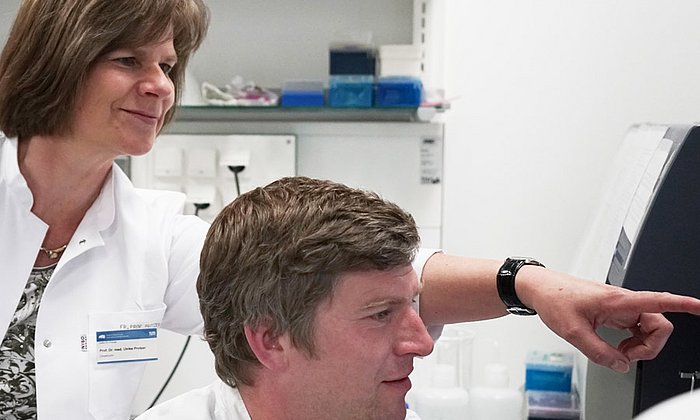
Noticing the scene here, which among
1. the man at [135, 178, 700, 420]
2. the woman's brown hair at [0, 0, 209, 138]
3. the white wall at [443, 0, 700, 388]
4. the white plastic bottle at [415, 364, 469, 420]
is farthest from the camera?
the white wall at [443, 0, 700, 388]

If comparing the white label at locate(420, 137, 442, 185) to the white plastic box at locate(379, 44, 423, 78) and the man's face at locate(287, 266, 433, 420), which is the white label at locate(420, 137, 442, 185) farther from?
the man's face at locate(287, 266, 433, 420)

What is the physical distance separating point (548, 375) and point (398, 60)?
0.81m

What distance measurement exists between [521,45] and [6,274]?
1357 millimetres

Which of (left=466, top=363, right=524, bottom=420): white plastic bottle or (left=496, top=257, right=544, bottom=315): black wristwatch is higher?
(left=496, top=257, right=544, bottom=315): black wristwatch

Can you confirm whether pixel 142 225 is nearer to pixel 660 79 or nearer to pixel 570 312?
pixel 570 312

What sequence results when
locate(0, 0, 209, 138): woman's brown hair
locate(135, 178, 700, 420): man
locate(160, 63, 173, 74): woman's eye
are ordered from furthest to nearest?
locate(160, 63, 173, 74): woman's eye < locate(0, 0, 209, 138): woman's brown hair < locate(135, 178, 700, 420): man

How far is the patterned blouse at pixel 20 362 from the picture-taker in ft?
5.24

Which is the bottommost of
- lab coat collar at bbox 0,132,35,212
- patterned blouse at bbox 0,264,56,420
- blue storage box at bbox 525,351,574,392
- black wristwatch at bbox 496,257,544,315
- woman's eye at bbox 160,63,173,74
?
blue storage box at bbox 525,351,574,392

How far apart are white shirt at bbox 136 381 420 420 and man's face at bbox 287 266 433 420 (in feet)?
0.46

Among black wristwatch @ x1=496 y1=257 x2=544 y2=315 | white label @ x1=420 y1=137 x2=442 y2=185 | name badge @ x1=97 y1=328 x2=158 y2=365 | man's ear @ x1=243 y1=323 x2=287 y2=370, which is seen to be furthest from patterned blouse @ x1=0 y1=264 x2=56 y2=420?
white label @ x1=420 y1=137 x2=442 y2=185

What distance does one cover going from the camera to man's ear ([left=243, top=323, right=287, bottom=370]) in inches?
50.6

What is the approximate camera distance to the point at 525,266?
1.38 meters

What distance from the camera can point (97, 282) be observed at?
1699 millimetres

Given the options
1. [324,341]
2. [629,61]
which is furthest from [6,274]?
[629,61]
